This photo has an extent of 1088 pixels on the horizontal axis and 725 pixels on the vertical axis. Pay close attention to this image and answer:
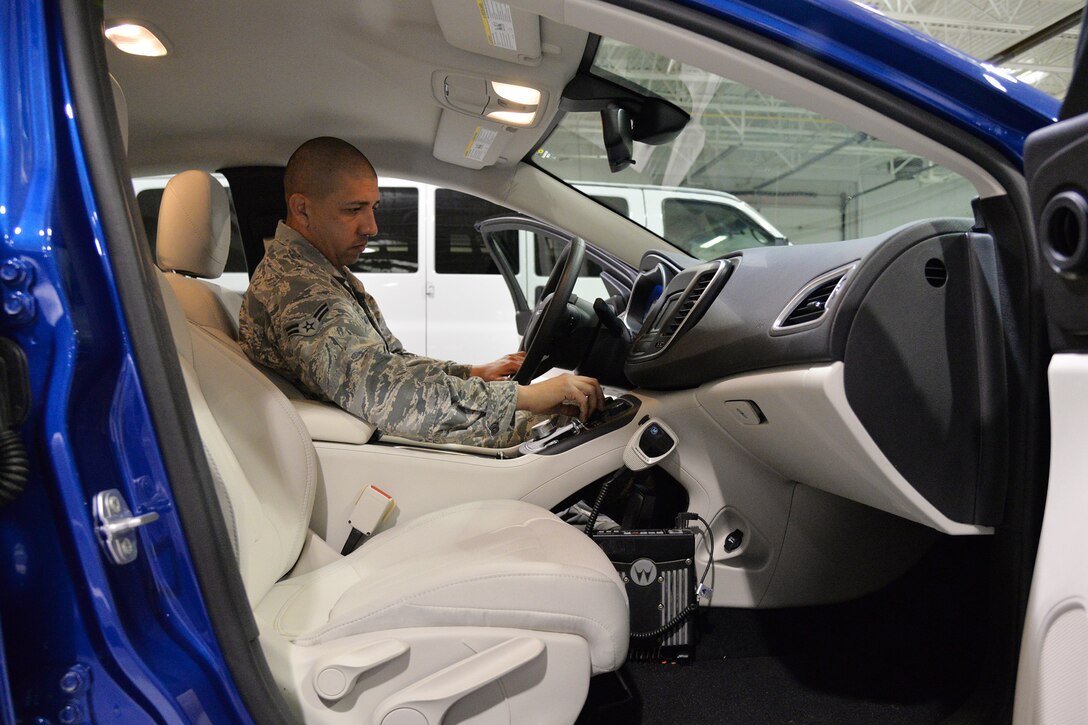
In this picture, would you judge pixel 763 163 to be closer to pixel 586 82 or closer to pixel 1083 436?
pixel 586 82

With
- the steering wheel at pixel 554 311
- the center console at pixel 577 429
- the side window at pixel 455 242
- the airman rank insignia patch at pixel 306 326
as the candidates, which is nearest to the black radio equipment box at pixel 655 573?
the center console at pixel 577 429

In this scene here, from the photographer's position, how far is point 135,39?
5.28 feet

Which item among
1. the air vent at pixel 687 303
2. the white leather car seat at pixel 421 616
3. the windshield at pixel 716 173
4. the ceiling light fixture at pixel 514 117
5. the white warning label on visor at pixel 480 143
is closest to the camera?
the white leather car seat at pixel 421 616

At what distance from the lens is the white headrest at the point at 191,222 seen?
1.53m

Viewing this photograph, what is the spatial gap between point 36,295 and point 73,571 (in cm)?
28

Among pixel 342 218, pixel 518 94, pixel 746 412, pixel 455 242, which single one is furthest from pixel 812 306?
pixel 455 242

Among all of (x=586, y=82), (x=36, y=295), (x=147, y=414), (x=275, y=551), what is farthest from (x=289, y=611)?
(x=586, y=82)

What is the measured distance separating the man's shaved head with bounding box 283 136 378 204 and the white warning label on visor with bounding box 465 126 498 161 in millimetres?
379

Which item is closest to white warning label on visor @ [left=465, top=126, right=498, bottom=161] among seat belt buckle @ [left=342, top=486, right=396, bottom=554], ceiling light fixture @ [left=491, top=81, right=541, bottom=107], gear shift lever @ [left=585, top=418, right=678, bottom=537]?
ceiling light fixture @ [left=491, top=81, right=541, bottom=107]

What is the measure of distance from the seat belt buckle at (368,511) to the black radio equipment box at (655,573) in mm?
458

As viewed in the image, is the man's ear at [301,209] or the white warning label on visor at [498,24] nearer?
the white warning label on visor at [498,24]

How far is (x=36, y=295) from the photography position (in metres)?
0.74

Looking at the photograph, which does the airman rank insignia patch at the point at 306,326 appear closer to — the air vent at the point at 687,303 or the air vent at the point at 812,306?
the air vent at the point at 687,303

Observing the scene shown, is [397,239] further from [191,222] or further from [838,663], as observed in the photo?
[838,663]
